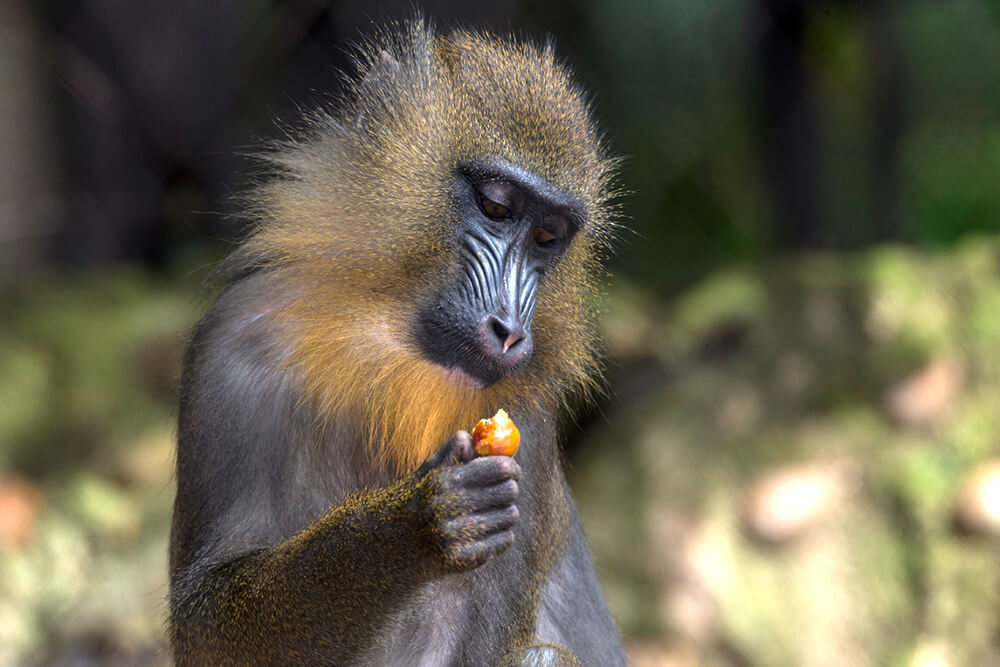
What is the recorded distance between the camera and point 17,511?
5.66 m

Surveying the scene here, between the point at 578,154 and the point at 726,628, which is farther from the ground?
the point at 578,154

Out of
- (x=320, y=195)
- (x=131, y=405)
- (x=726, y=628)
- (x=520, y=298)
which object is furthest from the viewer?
(x=131, y=405)

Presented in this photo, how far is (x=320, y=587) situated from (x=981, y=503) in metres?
3.88

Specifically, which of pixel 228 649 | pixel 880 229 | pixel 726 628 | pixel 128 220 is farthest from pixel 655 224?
pixel 228 649

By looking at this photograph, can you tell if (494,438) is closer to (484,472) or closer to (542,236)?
(484,472)

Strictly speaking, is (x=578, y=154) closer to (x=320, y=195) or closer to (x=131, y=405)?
(x=320, y=195)

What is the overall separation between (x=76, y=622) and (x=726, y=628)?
9.91 ft

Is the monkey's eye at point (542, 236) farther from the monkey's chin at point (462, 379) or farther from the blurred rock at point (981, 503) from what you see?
the blurred rock at point (981, 503)

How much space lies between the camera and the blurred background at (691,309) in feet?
17.8

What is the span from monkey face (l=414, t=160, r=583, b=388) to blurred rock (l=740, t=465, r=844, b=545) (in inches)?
121

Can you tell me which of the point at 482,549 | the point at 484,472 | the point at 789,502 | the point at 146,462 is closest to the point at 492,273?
the point at 484,472

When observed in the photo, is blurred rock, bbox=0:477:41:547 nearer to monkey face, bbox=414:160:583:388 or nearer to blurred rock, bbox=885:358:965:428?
monkey face, bbox=414:160:583:388

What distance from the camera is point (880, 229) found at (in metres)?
6.34

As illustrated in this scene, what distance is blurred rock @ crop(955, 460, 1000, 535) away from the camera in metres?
5.34
